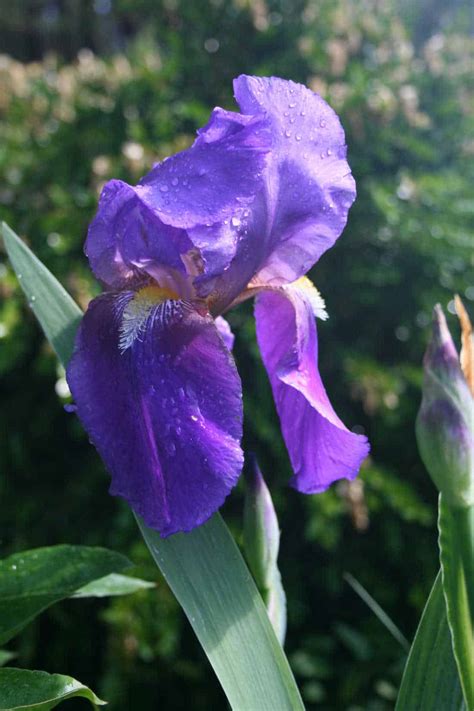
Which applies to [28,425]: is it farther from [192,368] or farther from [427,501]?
[192,368]

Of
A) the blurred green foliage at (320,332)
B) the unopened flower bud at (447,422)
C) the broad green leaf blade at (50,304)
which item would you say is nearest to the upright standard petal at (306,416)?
the unopened flower bud at (447,422)

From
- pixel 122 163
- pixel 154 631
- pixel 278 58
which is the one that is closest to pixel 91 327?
pixel 154 631

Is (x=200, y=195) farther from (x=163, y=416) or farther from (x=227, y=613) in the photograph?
(x=227, y=613)

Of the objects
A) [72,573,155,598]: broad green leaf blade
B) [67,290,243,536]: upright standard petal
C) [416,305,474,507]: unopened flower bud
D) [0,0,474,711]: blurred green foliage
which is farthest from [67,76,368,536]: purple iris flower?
[0,0,474,711]: blurred green foliage

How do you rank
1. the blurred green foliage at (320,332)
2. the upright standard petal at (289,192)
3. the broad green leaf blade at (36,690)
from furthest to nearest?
1. the blurred green foliage at (320,332)
2. the upright standard petal at (289,192)
3. the broad green leaf blade at (36,690)

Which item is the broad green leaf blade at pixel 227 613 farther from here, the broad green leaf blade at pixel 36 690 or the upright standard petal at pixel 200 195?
the upright standard petal at pixel 200 195

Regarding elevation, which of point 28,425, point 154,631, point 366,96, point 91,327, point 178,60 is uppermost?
point 91,327
